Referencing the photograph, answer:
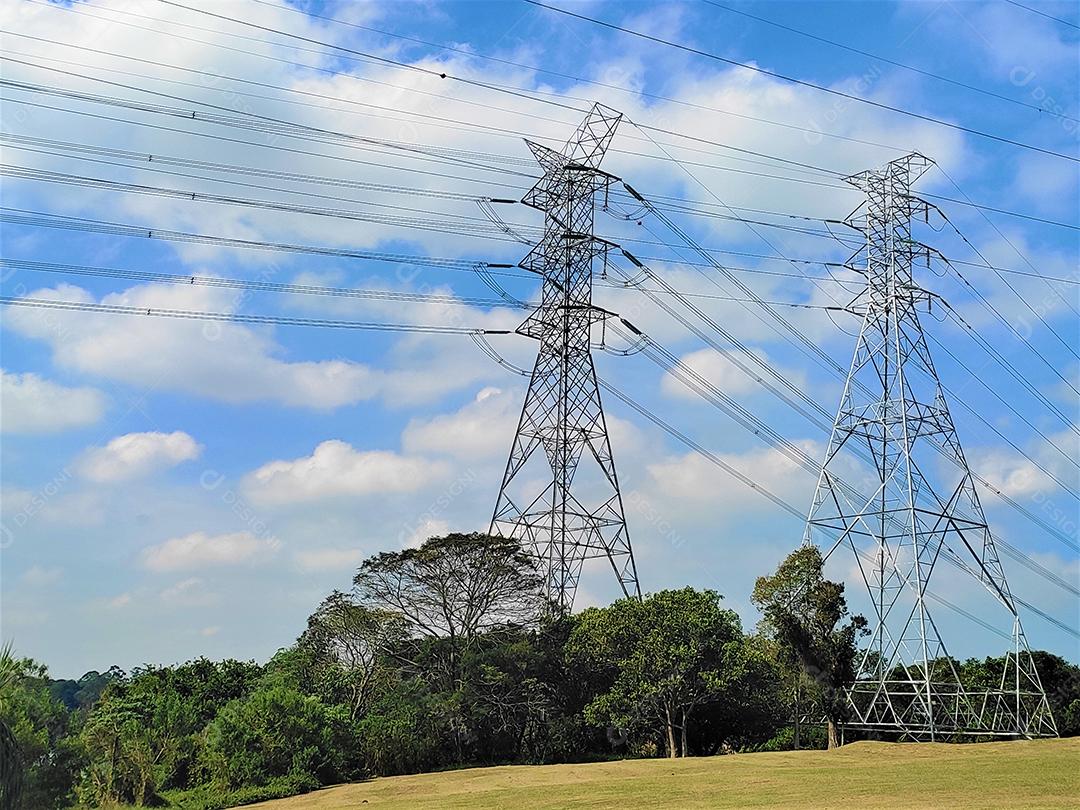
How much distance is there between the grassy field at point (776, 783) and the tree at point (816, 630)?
3.46 meters

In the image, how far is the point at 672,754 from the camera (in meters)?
37.4

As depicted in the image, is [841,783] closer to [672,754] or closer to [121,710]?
[672,754]

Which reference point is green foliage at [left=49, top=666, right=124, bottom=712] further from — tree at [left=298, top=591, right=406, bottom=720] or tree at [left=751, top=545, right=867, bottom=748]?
tree at [left=751, top=545, right=867, bottom=748]

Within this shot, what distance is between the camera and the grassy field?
2053cm

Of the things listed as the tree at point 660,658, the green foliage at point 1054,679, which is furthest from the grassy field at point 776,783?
the green foliage at point 1054,679

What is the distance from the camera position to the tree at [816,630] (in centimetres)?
3747

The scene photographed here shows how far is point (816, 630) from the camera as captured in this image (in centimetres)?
3778

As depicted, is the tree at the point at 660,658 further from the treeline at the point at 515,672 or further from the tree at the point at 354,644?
the tree at the point at 354,644

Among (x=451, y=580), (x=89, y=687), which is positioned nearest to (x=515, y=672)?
(x=451, y=580)

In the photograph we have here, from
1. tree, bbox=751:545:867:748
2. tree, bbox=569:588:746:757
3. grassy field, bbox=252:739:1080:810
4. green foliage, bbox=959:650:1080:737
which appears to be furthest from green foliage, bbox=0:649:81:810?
green foliage, bbox=959:650:1080:737

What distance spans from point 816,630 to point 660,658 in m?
6.23

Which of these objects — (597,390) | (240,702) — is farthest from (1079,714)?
(240,702)

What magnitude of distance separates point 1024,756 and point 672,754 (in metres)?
13.0

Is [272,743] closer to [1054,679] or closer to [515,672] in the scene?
[515,672]
